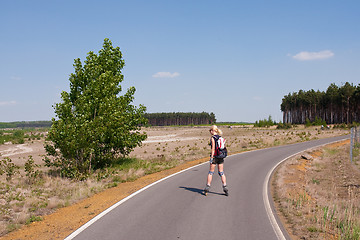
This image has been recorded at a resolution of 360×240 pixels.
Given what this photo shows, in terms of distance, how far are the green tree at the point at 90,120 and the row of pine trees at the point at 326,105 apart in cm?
7912

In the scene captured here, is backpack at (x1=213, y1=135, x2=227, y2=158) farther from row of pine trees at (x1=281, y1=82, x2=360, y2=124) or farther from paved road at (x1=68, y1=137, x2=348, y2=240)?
row of pine trees at (x1=281, y1=82, x2=360, y2=124)

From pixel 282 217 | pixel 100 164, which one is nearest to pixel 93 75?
pixel 100 164

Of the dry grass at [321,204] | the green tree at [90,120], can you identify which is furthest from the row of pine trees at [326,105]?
the green tree at [90,120]

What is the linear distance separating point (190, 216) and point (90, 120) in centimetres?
921

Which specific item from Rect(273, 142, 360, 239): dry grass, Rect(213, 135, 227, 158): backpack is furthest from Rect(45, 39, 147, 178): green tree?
Rect(273, 142, 360, 239): dry grass

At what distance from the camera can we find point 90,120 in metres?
14.7

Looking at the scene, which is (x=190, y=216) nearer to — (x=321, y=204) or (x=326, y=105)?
(x=321, y=204)

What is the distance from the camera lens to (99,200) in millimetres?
9234

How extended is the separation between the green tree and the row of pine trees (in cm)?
7912

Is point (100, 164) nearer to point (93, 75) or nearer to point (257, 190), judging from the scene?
point (93, 75)

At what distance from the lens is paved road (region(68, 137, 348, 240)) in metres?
5.94

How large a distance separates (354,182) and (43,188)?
14418mm

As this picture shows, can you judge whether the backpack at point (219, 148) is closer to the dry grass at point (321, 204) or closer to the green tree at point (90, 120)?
the dry grass at point (321, 204)

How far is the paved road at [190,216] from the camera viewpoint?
5.94 metres
